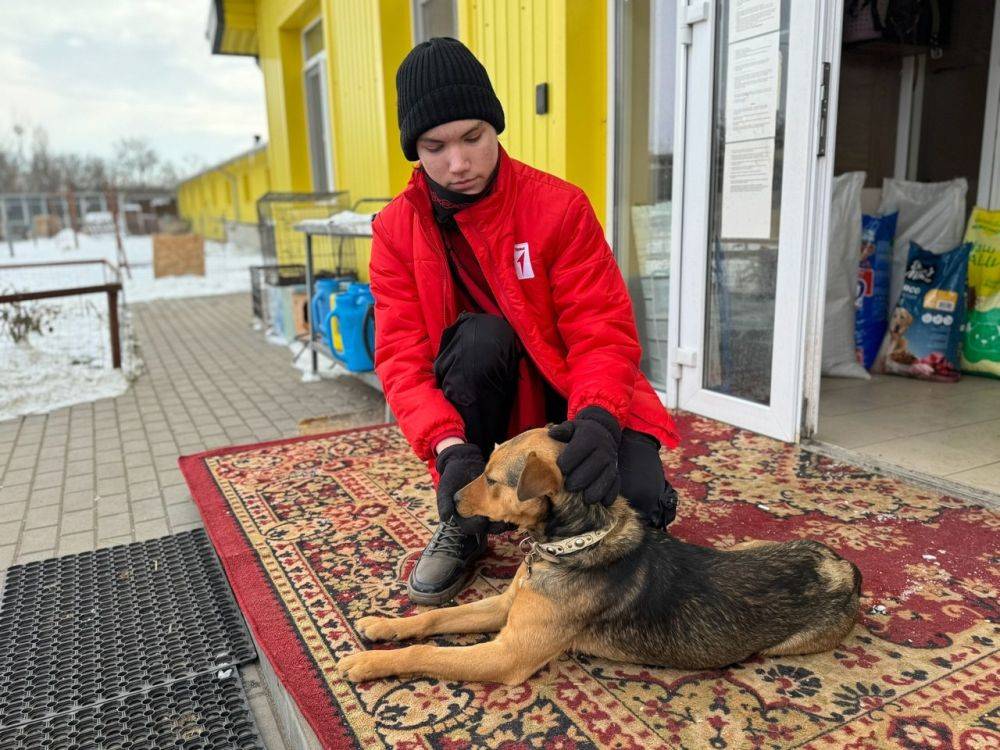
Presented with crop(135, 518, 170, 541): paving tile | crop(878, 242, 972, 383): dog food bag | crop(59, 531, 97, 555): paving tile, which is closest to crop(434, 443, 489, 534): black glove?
crop(135, 518, 170, 541): paving tile

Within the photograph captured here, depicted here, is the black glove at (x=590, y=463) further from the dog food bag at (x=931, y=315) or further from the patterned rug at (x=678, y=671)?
the dog food bag at (x=931, y=315)

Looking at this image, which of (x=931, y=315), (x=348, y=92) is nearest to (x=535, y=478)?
(x=931, y=315)

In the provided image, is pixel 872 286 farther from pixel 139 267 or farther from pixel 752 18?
pixel 139 267

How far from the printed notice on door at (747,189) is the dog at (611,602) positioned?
2.30m

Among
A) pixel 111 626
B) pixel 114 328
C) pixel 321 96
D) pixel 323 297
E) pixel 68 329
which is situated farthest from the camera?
pixel 321 96

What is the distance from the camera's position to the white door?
3420mm

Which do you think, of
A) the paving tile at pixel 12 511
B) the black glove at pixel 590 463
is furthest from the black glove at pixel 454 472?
the paving tile at pixel 12 511

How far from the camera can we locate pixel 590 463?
183 centimetres

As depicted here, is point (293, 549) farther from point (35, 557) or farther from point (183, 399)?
point (183, 399)

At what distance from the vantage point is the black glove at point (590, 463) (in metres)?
1.83

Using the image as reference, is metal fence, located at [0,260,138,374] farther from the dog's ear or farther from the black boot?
the dog's ear

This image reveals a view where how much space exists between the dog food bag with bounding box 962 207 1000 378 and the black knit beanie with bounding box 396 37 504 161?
165 inches

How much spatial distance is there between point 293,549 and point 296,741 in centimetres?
99

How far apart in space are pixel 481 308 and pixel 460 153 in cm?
62
